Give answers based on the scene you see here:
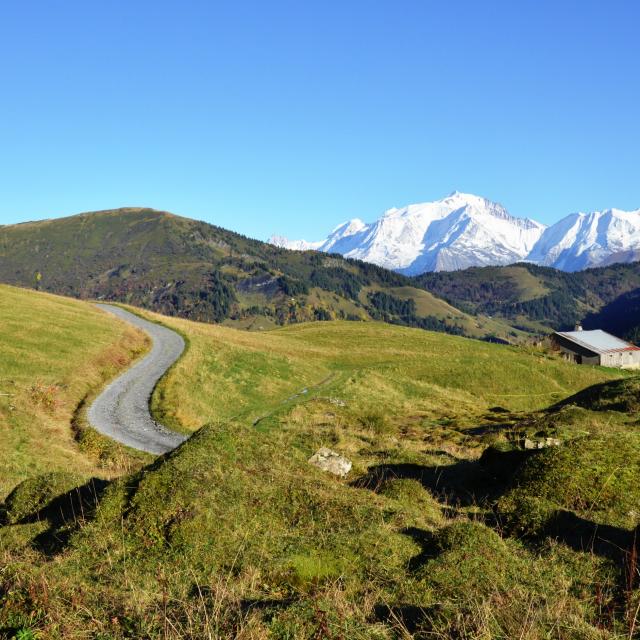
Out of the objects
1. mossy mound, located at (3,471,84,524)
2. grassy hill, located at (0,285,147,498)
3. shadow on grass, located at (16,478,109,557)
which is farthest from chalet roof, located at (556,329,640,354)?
shadow on grass, located at (16,478,109,557)

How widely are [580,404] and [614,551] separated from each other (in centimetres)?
3883

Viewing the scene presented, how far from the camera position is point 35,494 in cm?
1404

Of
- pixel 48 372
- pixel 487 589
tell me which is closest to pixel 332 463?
pixel 487 589

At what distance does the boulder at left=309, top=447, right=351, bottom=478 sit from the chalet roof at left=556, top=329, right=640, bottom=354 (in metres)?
154

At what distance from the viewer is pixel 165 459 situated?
1370 cm

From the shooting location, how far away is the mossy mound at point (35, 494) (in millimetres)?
13477

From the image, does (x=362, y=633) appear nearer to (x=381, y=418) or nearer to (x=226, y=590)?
(x=226, y=590)

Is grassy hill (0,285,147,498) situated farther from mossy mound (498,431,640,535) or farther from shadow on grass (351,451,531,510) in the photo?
mossy mound (498,431,640,535)

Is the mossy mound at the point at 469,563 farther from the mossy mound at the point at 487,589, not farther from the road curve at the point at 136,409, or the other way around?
the road curve at the point at 136,409

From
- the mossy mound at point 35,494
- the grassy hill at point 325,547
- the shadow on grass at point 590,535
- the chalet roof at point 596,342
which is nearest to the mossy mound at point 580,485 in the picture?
the grassy hill at point 325,547

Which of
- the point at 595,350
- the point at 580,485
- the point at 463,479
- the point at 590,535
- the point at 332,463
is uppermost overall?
the point at 595,350

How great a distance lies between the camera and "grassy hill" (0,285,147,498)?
2731 centimetres

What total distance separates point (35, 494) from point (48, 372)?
114ft

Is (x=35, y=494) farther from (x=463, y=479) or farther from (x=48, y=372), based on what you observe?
(x=48, y=372)
